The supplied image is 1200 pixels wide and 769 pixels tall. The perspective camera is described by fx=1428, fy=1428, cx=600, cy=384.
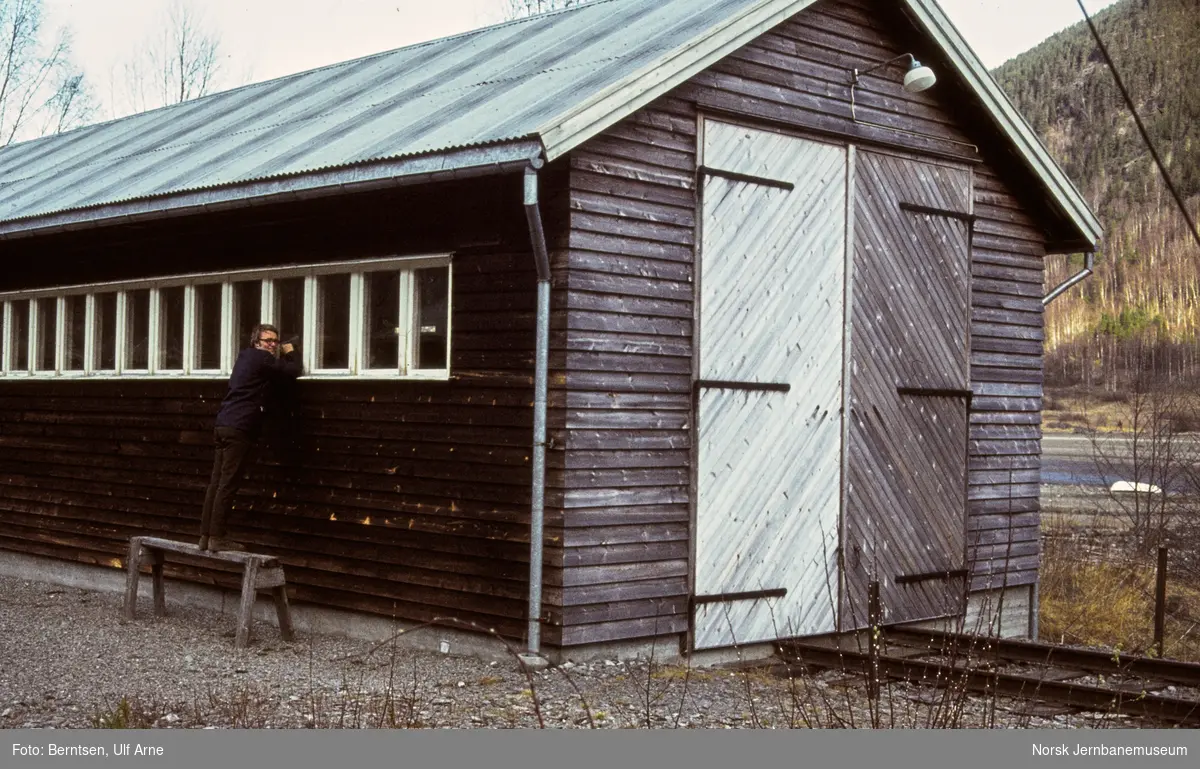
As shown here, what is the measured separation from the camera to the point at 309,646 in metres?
10.4

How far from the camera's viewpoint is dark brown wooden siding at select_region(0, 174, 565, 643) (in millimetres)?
9641

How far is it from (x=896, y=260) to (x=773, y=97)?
5.96 ft

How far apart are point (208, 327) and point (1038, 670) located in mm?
7198

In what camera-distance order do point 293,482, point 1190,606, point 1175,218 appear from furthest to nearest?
1. point 1175,218
2. point 1190,606
3. point 293,482

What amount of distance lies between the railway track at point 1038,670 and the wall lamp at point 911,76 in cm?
412

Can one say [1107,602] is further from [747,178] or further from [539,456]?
[539,456]

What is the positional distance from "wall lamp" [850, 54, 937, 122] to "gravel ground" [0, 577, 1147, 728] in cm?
446

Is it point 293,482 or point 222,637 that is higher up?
point 293,482

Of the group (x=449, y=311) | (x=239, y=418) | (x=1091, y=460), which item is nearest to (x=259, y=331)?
(x=239, y=418)

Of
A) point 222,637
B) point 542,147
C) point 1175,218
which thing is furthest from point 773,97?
point 1175,218

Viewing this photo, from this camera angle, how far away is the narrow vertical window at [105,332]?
43.2 feet

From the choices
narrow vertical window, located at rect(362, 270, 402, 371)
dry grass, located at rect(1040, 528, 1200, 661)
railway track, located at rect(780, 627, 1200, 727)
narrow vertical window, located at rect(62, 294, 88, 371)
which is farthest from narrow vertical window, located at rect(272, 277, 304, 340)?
dry grass, located at rect(1040, 528, 1200, 661)

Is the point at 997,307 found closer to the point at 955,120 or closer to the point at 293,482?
the point at 955,120

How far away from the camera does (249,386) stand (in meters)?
10.7
